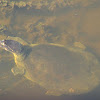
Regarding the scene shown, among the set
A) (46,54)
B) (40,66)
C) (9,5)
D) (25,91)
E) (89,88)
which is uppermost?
(9,5)

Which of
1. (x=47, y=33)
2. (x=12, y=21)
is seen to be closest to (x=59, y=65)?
(x=47, y=33)

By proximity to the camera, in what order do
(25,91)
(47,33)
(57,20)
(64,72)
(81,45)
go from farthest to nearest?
(57,20), (47,33), (81,45), (25,91), (64,72)

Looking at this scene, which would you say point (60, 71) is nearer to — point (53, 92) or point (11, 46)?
point (53, 92)

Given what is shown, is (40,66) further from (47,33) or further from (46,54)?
(47,33)

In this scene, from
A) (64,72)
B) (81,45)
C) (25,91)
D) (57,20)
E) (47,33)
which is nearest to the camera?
(64,72)

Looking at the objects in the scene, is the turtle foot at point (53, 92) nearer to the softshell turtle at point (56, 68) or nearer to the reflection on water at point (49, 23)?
the softshell turtle at point (56, 68)

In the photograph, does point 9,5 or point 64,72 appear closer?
point 64,72
